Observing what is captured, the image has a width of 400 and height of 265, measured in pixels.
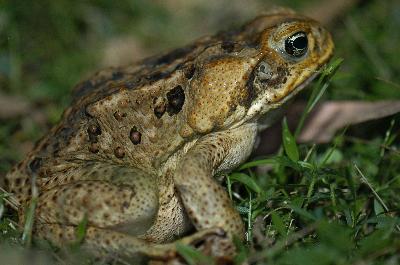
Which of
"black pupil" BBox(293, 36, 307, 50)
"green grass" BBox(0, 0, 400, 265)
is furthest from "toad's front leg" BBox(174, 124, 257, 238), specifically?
"black pupil" BBox(293, 36, 307, 50)

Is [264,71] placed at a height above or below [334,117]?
above

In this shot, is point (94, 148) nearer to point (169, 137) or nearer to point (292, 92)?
point (169, 137)

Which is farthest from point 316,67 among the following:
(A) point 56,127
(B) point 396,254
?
(A) point 56,127

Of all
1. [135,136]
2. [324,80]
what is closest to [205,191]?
[135,136]

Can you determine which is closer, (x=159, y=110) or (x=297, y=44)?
(x=159, y=110)

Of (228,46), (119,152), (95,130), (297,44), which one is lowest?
(119,152)

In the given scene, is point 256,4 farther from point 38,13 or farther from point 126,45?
point 38,13

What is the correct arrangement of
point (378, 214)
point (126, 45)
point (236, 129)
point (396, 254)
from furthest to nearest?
point (126, 45), point (236, 129), point (378, 214), point (396, 254)
